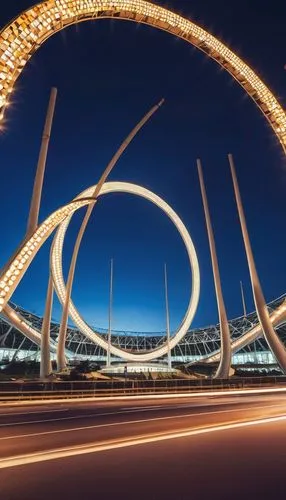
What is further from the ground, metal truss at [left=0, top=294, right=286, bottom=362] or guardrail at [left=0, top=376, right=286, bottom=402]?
metal truss at [left=0, top=294, right=286, bottom=362]

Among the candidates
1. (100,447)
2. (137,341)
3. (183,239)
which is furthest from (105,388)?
(137,341)

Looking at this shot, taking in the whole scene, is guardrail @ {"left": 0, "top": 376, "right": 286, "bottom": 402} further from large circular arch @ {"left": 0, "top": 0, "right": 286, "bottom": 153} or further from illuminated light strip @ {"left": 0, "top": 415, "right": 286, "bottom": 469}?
large circular arch @ {"left": 0, "top": 0, "right": 286, "bottom": 153}

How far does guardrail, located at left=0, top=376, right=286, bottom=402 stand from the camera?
2095 centimetres

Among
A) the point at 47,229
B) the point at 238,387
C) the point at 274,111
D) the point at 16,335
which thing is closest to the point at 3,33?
the point at 47,229

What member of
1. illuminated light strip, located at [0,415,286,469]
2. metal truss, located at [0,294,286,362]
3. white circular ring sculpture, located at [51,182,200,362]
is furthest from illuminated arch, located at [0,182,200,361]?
metal truss, located at [0,294,286,362]

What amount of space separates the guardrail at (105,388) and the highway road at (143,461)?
12662 millimetres

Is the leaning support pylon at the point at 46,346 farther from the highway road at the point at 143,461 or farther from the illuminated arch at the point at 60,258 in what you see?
the highway road at the point at 143,461

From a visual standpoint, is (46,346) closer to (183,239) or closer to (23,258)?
(23,258)

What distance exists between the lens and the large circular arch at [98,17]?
30.9 ft

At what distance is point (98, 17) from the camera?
13.6m

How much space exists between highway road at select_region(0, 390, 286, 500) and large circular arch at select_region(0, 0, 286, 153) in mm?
8198

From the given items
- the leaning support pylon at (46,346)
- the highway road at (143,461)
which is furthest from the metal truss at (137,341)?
the highway road at (143,461)

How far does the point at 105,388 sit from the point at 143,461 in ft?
Answer: 68.4

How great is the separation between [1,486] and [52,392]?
62.4 feet
